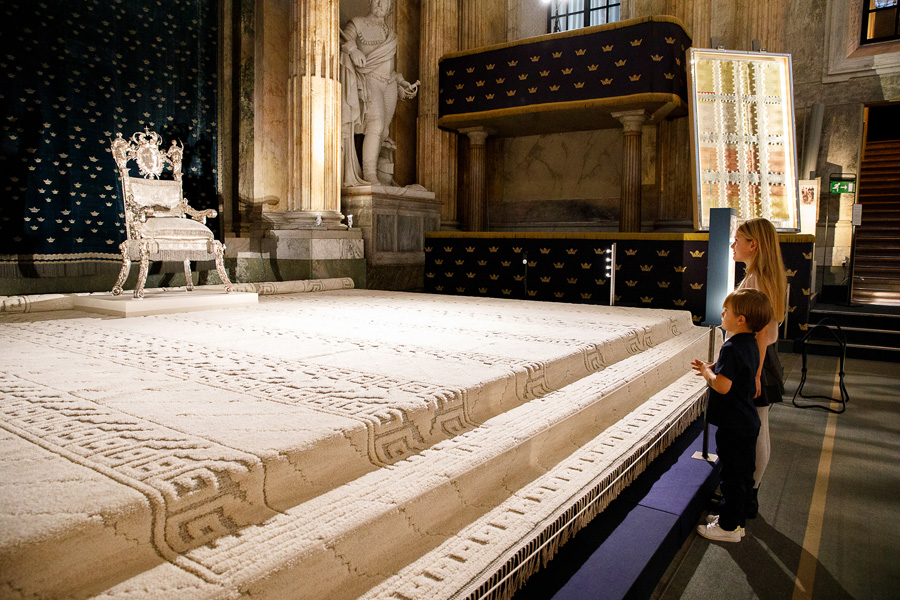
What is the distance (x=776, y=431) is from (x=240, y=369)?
291 centimetres

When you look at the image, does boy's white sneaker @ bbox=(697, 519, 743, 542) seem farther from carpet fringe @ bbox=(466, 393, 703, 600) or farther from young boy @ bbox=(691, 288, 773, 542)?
carpet fringe @ bbox=(466, 393, 703, 600)

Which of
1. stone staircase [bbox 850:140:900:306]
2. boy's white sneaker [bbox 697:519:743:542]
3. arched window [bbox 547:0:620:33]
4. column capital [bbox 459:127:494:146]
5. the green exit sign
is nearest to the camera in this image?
boy's white sneaker [bbox 697:519:743:542]

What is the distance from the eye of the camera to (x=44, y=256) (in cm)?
484

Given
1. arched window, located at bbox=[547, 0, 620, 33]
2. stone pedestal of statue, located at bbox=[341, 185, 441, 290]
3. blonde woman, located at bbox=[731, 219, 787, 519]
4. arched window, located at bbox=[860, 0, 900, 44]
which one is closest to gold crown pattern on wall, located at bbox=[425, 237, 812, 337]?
stone pedestal of statue, located at bbox=[341, 185, 441, 290]

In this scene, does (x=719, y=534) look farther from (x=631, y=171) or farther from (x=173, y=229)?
(x=631, y=171)

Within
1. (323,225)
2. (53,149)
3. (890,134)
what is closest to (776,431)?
(323,225)

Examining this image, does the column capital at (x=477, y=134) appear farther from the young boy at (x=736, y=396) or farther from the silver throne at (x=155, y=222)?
the young boy at (x=736, y=396)

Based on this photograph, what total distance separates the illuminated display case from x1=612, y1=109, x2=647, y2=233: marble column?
0.95 m

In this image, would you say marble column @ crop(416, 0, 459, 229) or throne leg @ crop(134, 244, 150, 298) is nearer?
throne leg @ crop(134, 244, 150, 298)

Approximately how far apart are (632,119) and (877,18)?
3.13 metres

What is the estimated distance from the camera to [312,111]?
623 cm

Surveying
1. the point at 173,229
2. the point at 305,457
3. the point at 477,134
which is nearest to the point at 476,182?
the point at 477,134

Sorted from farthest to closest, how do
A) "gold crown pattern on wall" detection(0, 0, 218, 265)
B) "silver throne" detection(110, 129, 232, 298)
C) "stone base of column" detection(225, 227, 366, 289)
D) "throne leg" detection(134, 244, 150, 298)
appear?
"stone base of column" detection(225, 227, 366, 289) → "gold crown pattern on wall" detection(0, 0, 218, 265) → "silver throne" detection(110, 129, 232, 298) → "throne leg" detection(134, 244, 150, 298)

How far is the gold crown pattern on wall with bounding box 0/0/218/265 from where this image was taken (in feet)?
15.7
